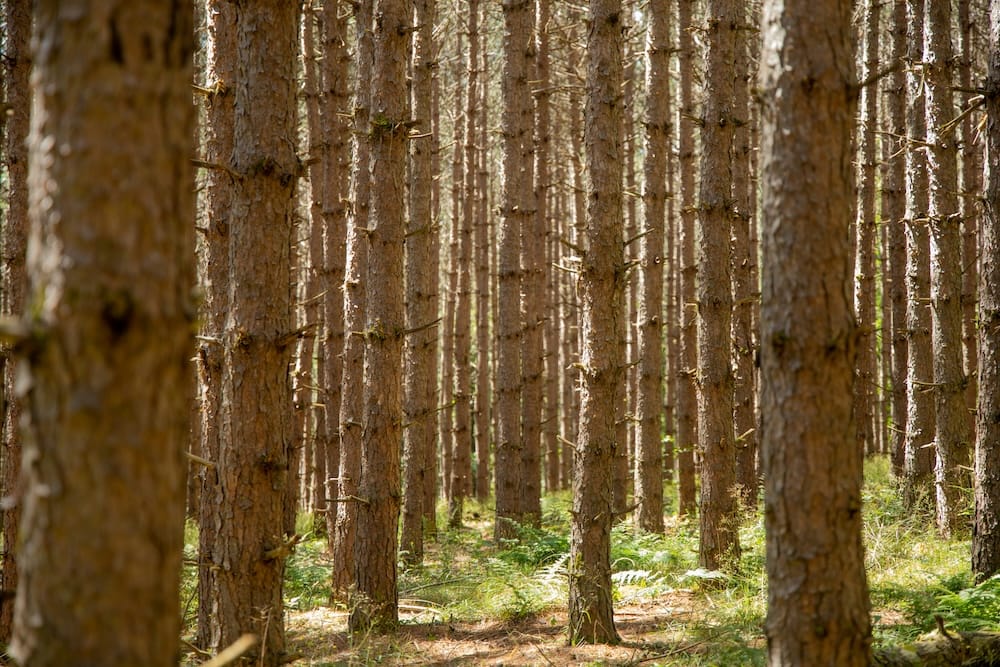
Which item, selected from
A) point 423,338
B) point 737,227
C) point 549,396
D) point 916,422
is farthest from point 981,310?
point 549,396

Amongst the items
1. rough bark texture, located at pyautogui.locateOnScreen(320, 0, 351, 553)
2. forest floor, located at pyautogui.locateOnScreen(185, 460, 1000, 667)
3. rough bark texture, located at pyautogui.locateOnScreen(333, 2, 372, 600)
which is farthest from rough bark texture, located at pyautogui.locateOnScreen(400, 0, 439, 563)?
rough bark texture, located at pyautogui.locateOnScreen(333, 2, 372, 600)

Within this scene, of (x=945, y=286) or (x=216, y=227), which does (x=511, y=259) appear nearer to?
(x=945, y=286)

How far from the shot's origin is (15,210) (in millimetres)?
6977

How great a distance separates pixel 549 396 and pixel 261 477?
16062 millimetres

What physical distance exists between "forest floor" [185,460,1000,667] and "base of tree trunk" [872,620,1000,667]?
0.51 metres

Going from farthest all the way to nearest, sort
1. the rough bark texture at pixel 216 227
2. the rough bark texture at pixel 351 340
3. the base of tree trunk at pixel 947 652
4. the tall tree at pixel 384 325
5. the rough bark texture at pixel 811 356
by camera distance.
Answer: the rough bark texture at pixel 351 340 → the tall tree at pixel 384 325 → the rough bark texture at pixel 216 227 → the base of tree trunk at pixel 947 652 → the rough bark texture at pixel 811 356

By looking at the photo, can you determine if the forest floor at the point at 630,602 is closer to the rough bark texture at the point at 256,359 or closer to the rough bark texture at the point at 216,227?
the rough bark texture at the point at 256,359

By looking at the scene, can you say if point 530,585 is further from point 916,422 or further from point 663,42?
point 663,42

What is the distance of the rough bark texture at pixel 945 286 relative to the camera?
8945 millimetres

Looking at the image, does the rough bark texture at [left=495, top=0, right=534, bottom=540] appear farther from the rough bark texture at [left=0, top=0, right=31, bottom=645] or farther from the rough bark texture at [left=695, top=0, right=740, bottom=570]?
the rough bark texture at [left=0, top=0, right=31, bottom=645]

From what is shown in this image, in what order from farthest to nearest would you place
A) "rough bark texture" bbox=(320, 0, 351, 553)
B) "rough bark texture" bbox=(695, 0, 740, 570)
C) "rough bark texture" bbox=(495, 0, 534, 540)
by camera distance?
"rough bark texture" bbox=(495, 0, 534, 540) → "rough bark texture" bbox=(320, 0, 351, 553) → "rough bark texture" bbox=(695, 0, 740, 570)

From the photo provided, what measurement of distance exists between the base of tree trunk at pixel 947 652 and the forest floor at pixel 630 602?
51 cm

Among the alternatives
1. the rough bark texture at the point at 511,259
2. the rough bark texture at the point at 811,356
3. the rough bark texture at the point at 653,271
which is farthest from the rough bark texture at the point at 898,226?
the rough bark texture at the point at 811,356

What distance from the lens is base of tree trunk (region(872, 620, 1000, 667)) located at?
4766 millimetres
